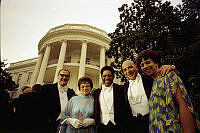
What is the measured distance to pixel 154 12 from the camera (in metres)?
7.62

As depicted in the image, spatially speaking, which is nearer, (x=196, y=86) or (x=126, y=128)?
(x=126, y=128)

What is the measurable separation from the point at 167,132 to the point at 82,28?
18.0 m

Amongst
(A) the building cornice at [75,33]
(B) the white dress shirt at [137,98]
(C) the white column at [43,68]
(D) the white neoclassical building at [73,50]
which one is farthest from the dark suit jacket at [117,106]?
(A) the building cornice at [75,33]

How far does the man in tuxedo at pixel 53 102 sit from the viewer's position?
8.79 ft

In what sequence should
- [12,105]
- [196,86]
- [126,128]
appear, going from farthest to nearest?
[196,86] → [12,105] → [126,128]

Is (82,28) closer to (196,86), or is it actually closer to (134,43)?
(134,43)

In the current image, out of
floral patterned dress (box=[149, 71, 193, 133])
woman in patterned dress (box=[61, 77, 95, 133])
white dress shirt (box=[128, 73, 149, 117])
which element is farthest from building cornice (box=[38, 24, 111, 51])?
floral patterned dress (box=[149, 71, 193, 133])

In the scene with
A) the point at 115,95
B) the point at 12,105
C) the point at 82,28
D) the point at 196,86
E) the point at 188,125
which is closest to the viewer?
the point at 188,125

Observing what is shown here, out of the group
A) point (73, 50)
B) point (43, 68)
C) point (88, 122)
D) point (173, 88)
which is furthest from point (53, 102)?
point (73, 50)

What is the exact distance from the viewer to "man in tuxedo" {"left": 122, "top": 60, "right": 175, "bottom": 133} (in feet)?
6.95

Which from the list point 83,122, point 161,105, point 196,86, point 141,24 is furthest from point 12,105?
point 141,24

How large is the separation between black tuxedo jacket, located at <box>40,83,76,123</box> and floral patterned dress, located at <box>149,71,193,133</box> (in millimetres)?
1851

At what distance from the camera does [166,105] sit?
167 cm

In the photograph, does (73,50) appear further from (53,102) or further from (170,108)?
(170,108)
